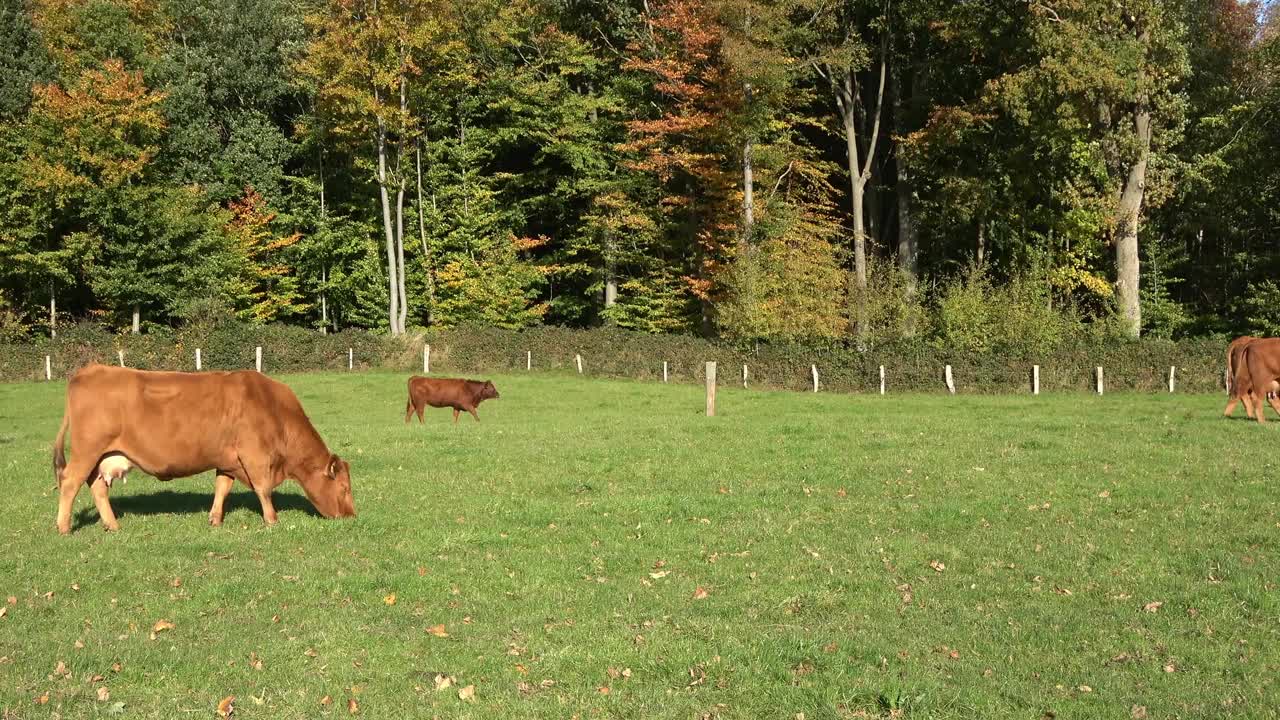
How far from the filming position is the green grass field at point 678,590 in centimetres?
691

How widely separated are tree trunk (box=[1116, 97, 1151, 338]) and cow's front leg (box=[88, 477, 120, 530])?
126 ft

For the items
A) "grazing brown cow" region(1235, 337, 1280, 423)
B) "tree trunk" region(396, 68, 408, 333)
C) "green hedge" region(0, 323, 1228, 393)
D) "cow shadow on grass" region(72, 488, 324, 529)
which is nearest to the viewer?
"cow shadow on grass" region(72, 488, 324, 529)

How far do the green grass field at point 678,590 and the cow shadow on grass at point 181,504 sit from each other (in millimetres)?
87

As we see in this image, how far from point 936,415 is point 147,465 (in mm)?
19918

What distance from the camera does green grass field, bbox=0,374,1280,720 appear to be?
691 centimetres

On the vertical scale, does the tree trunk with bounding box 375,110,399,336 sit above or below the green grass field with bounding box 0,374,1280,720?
above

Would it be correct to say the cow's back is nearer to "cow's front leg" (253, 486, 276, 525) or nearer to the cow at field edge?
"cow's front leg" (253, 486, 276, 525)

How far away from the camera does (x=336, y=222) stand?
62.7 m

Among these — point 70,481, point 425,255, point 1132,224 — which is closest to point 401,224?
point 425,255

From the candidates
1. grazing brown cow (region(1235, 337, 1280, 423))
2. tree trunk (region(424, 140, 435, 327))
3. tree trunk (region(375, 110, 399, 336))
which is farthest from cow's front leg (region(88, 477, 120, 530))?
tree trunk (region(424, 140, 435, 327))

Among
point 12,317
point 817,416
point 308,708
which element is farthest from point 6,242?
point 308,708

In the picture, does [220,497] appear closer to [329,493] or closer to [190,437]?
[190,437]

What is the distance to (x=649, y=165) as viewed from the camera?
5162 centimetres

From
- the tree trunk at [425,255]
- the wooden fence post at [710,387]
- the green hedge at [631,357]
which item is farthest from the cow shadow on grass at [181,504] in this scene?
the tree trunk at [425,255]
